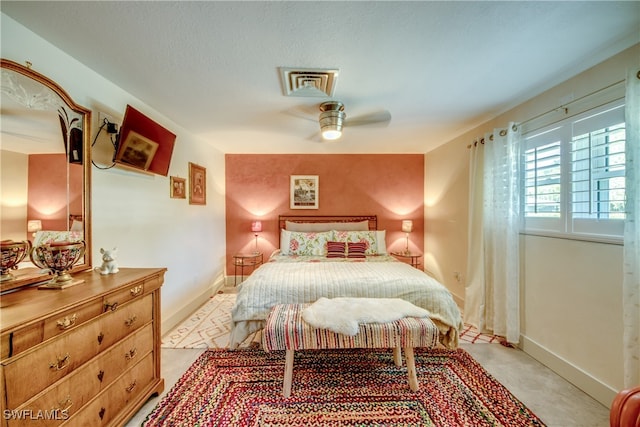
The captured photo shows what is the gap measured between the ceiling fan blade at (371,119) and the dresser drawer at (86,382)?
2.74 metres

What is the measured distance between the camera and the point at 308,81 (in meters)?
1.99

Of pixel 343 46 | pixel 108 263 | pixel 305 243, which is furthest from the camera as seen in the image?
pixel 305 243

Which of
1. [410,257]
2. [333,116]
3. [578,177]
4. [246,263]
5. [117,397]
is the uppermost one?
[333,116]

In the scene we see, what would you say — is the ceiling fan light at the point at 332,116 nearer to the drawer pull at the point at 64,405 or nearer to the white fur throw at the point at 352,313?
the white fur throw at the point at 352,313

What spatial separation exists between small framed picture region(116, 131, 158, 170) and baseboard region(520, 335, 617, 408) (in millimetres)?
4018

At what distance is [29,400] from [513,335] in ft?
11.2

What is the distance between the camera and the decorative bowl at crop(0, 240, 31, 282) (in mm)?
1261

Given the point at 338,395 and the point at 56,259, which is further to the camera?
the point at 338,395

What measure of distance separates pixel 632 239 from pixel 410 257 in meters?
2.99

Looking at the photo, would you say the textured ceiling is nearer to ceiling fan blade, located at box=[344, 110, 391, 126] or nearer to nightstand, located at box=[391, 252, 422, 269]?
ceiling fan blade, located at box=[344, 110, 391, 126]

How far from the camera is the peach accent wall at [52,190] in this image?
56.6 inches

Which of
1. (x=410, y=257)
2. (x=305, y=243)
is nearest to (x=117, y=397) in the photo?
(x=305, y=243)

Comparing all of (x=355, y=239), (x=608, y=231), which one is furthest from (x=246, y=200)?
(x=608, y=231)

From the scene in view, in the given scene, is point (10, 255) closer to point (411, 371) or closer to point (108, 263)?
point (108, 263)
